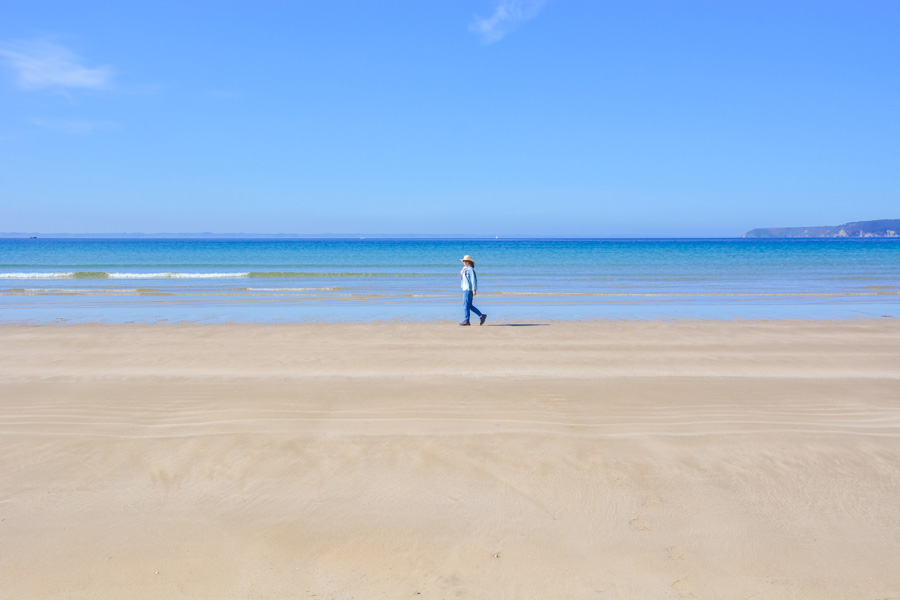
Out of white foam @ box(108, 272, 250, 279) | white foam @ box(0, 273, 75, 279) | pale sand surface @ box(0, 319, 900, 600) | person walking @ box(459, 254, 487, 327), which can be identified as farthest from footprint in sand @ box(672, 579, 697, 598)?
white foam @ box(0, 273, 75, 279)

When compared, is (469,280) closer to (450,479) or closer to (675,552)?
(450,479)

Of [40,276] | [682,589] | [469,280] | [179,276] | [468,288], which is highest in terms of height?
[469,280]

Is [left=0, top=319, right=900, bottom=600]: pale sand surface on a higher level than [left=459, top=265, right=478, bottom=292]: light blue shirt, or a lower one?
lower

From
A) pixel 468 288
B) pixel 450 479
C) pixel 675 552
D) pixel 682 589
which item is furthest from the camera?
pixel 468 288

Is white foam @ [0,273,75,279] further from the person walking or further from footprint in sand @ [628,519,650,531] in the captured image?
footprint in sand @ [628,519,650,531]

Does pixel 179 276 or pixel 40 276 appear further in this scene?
pixel 40 276

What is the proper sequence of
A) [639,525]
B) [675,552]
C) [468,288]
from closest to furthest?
[675,552], [639,525], [468,288]

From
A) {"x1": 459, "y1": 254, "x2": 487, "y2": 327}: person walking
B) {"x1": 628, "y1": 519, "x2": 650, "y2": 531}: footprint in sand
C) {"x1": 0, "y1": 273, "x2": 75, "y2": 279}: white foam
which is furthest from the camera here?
{"x1": 0, "y1": 273, "x2": 75, "y2": 279}: white foam

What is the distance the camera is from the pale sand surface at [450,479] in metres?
3.87

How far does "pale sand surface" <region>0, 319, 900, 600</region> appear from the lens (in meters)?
3.87

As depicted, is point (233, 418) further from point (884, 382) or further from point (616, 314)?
point (616, 314)

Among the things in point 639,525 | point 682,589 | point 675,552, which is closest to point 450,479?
point 639,525

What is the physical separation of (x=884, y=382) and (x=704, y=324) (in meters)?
5.87

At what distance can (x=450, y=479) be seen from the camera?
17.1 feet
